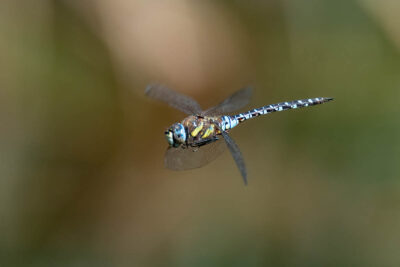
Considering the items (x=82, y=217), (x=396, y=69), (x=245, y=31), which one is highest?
(x=245, y=31)

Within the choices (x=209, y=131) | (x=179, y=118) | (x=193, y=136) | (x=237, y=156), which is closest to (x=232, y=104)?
(x=209, y=131)

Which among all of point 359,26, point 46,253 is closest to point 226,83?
point 359,26

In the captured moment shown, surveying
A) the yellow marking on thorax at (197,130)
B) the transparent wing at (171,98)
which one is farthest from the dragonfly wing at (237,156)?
the transparent wing at (171,98)

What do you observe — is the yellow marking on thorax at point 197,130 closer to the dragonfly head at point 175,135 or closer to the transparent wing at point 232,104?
the dragonfly head at point 175,135

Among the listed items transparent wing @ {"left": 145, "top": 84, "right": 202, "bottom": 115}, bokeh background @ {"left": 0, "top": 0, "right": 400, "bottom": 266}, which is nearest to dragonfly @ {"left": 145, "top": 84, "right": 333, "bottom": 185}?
transparent wing @ {"left": 145, "top": 84, "right": 202, "bottom": 115}

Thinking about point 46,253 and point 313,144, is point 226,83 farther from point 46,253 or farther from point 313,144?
point 46,253

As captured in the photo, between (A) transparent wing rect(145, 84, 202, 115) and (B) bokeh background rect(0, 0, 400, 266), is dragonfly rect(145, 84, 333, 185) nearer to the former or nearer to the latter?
(A) transparent wing rect(145, 84, 202, 115)
